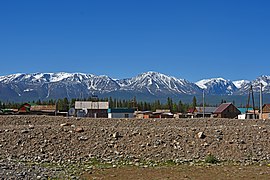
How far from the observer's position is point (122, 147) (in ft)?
93.6

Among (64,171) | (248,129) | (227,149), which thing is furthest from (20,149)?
(248,129)

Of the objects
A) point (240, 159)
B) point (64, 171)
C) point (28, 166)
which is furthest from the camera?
point (240, 159)

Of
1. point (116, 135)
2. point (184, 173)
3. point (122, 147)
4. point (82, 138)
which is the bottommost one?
point (184, 173)

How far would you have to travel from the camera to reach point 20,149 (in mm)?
27906

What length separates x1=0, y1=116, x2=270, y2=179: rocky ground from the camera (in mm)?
24875

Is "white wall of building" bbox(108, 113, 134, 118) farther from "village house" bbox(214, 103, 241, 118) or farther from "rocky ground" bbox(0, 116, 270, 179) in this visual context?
"rocky ground" bbox(0, 116, 270, 179)

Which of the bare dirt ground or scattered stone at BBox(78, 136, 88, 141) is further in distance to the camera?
scattered stone at BBox(78, 136, 88, 141)

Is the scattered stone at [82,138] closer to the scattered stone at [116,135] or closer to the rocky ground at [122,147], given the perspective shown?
the rocky ground at [122,147]

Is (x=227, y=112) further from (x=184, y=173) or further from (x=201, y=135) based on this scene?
(x=184, y=173)

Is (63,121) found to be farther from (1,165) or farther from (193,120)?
(1,165)

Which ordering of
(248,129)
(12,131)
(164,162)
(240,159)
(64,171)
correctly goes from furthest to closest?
(248,129)
(12,131)
(240,159)
(164,162)
(64,171)

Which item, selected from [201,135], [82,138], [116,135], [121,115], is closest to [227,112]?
[121,115]

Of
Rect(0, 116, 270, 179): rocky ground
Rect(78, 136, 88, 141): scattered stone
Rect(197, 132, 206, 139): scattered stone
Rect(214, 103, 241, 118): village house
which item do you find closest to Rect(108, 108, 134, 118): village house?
Rect(214, 103, 241, 118): village house

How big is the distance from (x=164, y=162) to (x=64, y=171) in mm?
6371
